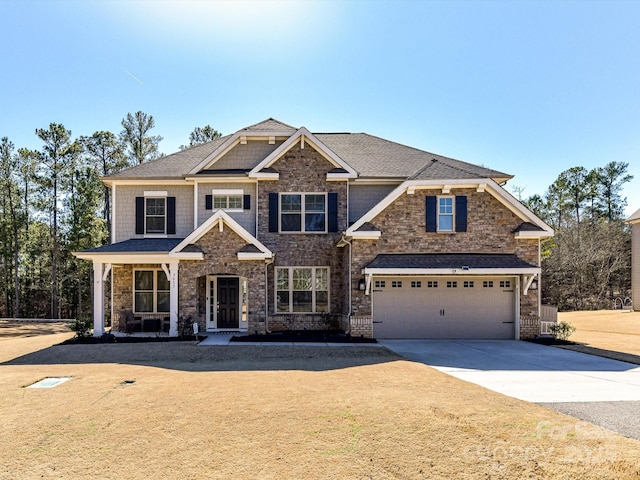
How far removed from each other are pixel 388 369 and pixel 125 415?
5.80m

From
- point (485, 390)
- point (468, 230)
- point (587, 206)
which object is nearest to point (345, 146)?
point (468, 230)

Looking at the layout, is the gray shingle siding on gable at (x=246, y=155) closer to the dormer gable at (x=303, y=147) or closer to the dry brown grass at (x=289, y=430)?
the dormer gable at (x=303, y=147)

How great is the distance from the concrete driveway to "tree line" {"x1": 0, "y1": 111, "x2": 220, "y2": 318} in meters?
24.8

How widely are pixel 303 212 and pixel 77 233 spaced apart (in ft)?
62.9

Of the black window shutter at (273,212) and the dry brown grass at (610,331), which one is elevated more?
the black window shutter at (273,212)

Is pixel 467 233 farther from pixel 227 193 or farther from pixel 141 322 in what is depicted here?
pixel 141 322

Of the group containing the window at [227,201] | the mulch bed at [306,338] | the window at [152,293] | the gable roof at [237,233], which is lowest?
the mulch bed at [306,338]

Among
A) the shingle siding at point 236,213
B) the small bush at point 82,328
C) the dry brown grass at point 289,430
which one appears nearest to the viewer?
the dry brown grass at point 289,430

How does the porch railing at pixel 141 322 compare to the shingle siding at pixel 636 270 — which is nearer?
the porch railing at pixel 141 322

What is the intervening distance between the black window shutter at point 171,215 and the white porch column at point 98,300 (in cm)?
309

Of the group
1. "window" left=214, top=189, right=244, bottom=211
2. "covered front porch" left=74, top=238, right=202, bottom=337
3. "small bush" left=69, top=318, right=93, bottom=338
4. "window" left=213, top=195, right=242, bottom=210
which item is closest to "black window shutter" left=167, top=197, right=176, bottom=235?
"covered front porch" left=74, top=238, right=202, bottom=337

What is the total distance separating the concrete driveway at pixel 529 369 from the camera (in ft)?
25.4

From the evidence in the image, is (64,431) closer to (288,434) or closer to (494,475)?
(288,434)

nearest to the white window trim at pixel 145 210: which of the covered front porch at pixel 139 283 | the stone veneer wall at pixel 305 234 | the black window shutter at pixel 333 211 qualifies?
the covered front porch at pixel 139 283
